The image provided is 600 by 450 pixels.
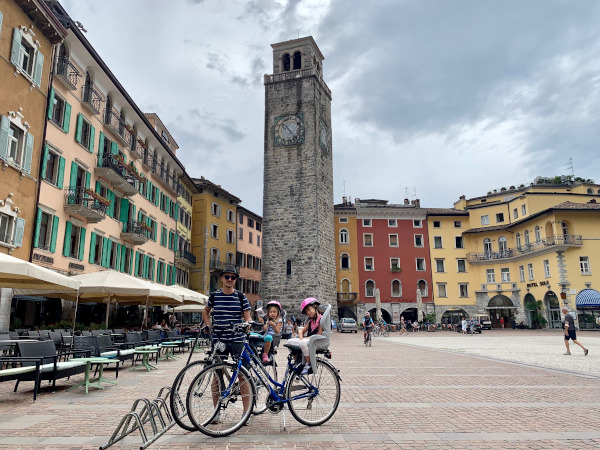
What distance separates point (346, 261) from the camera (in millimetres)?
49719

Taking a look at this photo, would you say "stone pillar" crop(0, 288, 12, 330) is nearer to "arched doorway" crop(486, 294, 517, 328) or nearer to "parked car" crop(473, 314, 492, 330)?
"parked car" crop(473, 314, 492, 330)

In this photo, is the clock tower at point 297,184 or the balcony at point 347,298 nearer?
the clock tower at point 297,184

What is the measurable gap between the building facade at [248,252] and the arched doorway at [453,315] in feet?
64.6

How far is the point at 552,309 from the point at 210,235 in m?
31.1

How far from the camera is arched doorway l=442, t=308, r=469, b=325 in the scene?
48.8 m

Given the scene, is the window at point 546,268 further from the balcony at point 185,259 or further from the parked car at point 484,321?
the balcony at point 185,259

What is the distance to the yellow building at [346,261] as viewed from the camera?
48.2 metres

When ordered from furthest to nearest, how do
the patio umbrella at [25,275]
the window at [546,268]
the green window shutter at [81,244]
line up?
the window at [546,268] < the green window shutter at [81,244] < the patio umbrella at [25,275]

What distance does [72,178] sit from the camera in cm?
2025

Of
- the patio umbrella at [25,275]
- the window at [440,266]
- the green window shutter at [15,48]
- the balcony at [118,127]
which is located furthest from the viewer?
the window at [440,266]

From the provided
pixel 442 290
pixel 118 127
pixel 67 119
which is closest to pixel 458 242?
pixel 442 290

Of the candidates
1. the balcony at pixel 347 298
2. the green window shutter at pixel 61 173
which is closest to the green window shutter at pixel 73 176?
the green window shutter at pixel 61 173

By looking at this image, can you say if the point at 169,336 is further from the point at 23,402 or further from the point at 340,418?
the point at 340,418

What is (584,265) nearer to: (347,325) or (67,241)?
(347,325)
